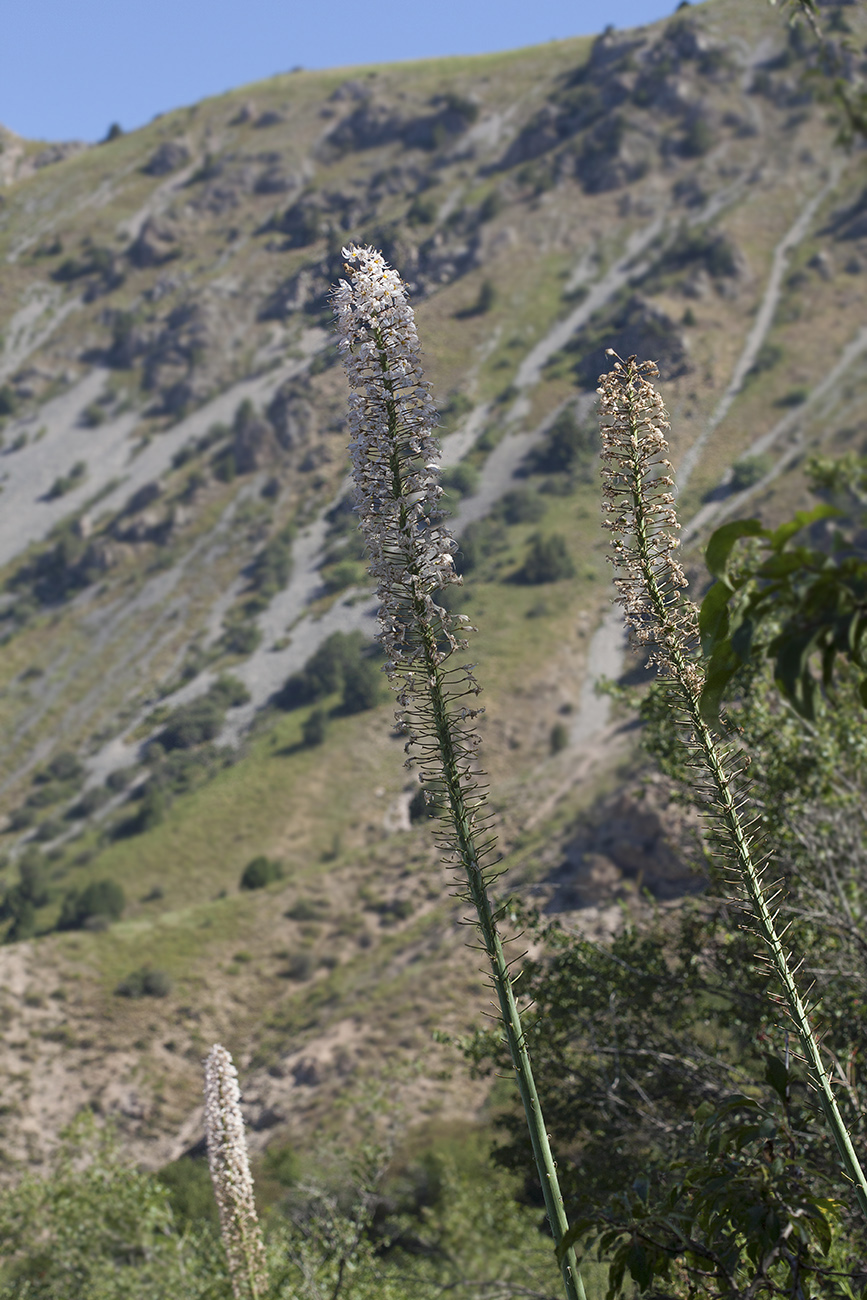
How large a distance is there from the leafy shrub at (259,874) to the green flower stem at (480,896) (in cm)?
5297

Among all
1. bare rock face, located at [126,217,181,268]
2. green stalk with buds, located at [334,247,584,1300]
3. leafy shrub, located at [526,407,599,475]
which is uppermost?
bare rock face, located at [126,217,181,268]

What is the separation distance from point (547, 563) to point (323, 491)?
31373 millimetres

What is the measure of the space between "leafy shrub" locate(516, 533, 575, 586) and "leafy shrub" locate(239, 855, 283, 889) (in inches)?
1206

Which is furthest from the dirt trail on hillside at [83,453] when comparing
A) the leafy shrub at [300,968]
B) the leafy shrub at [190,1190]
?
the leafy shrub at [190,1190]

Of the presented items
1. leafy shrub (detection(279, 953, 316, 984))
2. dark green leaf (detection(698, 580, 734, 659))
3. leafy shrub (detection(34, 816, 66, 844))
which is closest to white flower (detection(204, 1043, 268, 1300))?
dark green leaf (detection(698, 580, 734, 659))

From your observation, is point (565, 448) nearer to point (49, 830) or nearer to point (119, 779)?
point (119, 779)

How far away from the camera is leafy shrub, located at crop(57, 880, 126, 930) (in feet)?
178

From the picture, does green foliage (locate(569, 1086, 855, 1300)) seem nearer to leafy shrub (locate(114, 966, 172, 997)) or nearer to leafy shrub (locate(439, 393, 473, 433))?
leafy shrub (locate(114, 966, 172, 997))

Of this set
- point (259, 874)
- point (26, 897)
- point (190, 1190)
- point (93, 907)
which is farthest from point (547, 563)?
point (190, 1190)

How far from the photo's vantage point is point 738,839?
3.55m

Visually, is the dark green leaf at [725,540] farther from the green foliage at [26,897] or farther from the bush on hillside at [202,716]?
the bush on hillside at [202,716]

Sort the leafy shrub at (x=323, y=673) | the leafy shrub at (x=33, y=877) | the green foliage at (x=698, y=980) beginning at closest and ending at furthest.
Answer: the green foliage at (x=698, y=980) → the leafy shrub at (x=33, y=877) → the leafy shrub at (x=323, y=673)

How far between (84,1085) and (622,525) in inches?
1580

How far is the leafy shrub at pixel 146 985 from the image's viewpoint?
42.3m
